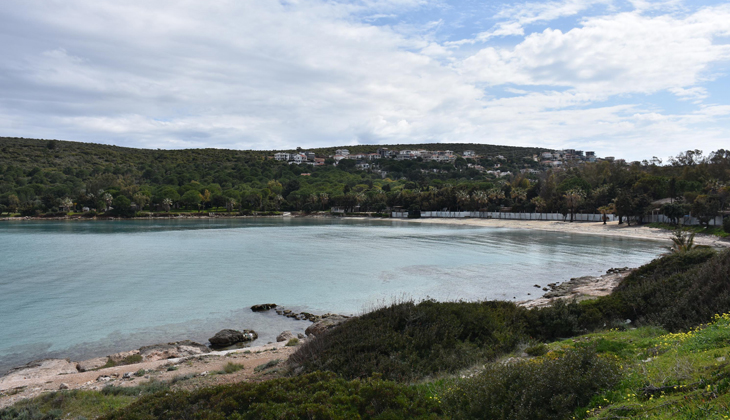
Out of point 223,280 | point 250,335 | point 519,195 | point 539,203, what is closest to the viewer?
point 250,335

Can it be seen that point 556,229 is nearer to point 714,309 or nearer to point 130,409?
point 714,309

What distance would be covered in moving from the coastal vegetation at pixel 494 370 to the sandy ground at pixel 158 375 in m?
0.82

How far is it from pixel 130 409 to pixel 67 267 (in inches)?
1391

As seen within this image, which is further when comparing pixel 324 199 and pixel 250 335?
pixel 324 199

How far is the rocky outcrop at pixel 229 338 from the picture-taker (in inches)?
634

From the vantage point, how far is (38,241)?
5494cm

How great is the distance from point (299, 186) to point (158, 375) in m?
145

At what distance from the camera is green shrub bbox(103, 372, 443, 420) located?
5.92m

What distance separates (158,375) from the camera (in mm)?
11406

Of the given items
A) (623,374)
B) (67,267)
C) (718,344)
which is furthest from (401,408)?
(67,267)

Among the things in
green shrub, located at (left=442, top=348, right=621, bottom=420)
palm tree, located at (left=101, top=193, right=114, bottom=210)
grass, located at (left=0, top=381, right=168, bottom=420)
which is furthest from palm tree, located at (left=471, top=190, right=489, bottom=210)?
green shrub, located at (left=442, top=348, right=621, bottom=420)

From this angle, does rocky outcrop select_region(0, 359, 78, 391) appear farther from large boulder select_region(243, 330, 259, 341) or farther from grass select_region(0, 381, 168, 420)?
large boulder select_region(243, 330, 259, 341)

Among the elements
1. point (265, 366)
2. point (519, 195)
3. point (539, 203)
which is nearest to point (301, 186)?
point (519, 195)

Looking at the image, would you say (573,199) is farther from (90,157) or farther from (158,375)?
(90,157)
